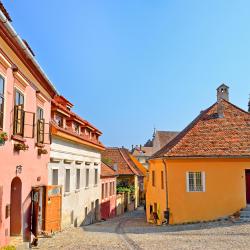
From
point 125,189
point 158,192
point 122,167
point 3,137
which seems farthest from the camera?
point 122,167

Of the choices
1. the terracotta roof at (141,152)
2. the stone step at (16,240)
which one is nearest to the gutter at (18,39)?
the stone step at (16,240)

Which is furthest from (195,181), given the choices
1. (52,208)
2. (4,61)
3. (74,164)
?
(4,61)

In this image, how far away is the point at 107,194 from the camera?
3584 cm

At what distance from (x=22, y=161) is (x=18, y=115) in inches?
74.9

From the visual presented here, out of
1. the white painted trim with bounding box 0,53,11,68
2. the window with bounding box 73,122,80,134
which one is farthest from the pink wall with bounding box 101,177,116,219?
the white painted trim with bounding box 0,53,11,68

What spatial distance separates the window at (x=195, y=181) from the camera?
Result: 75.4 ft

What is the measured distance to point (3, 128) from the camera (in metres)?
11.0

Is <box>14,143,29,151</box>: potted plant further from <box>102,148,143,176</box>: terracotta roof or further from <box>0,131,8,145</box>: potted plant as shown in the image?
<box>102,148,143,176</box>: terracotta roof

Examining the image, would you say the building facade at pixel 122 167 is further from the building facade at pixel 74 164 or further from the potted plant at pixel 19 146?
the potted plant at pixel 19 146

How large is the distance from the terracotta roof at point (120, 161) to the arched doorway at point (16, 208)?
33.9m

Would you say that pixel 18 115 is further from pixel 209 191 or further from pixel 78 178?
pixel 209 191

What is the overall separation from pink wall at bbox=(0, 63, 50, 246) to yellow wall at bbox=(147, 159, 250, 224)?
9.56 m

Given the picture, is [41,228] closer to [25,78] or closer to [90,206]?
[25,78]

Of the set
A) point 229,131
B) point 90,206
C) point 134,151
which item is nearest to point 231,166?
point 229,131
